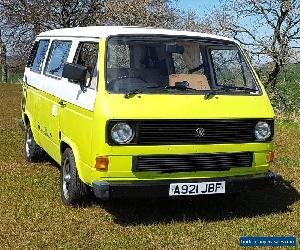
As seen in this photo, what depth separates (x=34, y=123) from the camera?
792 cm

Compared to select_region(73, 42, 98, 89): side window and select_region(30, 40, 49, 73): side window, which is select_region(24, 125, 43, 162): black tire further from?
select_region(73, 42, 98, 89): side window

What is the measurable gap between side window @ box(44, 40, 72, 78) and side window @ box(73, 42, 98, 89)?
0.38 meters

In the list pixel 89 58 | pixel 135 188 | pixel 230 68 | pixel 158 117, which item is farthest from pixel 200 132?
pixel 89 58

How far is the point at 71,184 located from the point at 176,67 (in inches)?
75.7

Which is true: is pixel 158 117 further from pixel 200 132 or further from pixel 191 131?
pixel 200 132

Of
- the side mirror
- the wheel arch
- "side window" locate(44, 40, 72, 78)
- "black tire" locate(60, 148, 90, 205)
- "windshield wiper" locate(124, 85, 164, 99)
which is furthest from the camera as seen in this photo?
"side window" locate(44, 40, 72, 78)

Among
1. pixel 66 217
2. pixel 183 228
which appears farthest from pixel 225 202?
pixel 66 217

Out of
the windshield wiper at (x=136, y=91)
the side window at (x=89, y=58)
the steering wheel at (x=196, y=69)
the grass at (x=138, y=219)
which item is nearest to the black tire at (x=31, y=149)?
the grass at (x=138, y=219)

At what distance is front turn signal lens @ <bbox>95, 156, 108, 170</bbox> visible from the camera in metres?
4.94

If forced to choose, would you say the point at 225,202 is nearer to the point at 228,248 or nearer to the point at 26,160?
the point at 228,248

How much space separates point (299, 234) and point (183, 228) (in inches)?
49.5

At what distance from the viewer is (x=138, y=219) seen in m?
5.63

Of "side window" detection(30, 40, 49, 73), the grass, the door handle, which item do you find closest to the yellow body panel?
the door handle

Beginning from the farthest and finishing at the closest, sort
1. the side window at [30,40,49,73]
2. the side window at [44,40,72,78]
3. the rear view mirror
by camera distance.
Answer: the side window at [30,40,49,73]
the side window at [44,40,72,78]
the rear view mirror
